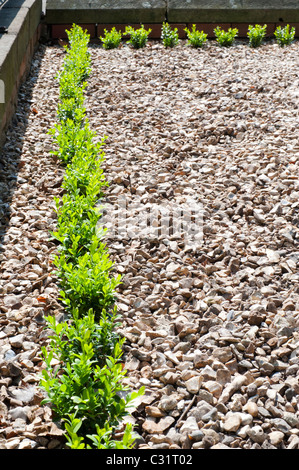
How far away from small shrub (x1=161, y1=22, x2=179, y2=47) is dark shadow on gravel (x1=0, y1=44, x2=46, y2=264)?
2.42 metres

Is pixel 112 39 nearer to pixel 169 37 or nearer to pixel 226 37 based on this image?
pixel 169 37

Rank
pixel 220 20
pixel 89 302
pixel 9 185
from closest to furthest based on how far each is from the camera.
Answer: pixel 89 302, pixel 9 185, pixel 220 20

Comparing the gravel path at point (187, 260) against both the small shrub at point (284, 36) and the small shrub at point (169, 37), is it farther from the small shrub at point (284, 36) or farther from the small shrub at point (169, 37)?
the small shrub at point (284, 36)

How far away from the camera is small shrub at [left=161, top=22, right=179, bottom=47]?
24.9ft

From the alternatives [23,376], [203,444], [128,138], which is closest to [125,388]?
[203,444]

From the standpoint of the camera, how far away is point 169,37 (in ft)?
25.1

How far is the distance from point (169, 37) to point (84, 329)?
6513 mm

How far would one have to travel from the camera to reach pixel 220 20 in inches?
330

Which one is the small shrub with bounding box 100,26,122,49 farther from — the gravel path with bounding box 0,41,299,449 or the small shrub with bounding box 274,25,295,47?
the small shrub with bounding box 274,25,295,47

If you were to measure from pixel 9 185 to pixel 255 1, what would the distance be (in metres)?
6.64

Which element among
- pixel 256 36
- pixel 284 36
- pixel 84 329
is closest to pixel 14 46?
pixel 84 329

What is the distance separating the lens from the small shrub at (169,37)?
24.9ft

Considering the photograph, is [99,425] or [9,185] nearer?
[99,425]
